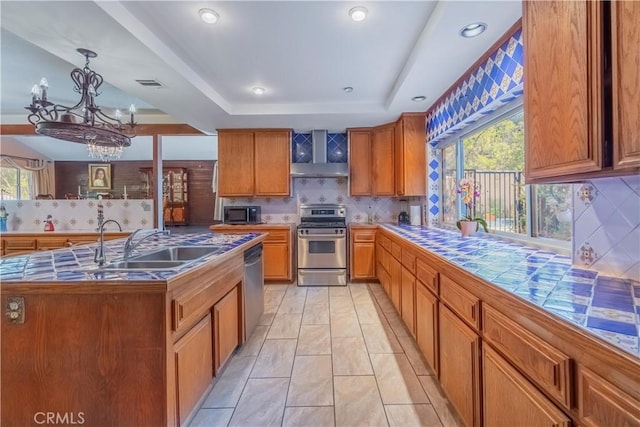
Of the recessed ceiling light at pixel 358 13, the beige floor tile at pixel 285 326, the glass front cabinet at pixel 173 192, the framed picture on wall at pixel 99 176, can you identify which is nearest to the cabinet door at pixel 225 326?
the beige floor tile at pixel 285 326

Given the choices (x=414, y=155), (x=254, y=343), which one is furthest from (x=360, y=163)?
(x=254, y=343)

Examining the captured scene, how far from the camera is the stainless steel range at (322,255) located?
4176mm

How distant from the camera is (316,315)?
3.06 meters

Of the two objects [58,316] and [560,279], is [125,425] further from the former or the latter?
[560,279]

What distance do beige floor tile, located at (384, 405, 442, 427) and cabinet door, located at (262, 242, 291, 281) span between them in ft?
9.19

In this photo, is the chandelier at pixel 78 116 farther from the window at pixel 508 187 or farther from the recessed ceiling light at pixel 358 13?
the window at pixel 508 187

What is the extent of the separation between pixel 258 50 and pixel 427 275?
2253 mm

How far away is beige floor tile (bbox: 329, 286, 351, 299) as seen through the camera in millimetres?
3750

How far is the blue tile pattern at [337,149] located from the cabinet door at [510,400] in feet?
12.3

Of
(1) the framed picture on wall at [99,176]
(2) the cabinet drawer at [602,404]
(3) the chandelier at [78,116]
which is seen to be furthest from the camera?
(1) the framed picture on wall at [99,176]

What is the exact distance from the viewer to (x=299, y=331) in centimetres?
267

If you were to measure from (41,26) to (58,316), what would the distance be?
1860 mm

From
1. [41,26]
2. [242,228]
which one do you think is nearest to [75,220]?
[242,228]

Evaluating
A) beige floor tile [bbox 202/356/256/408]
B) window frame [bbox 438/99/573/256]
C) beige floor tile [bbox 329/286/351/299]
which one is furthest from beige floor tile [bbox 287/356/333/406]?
window frame [bbox 438/99/573/256]
